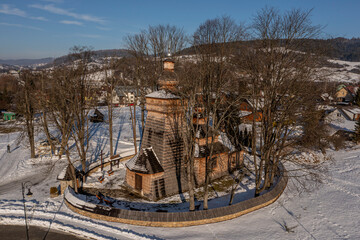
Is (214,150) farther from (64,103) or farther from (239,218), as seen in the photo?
(64,103)

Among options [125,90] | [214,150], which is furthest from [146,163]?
[125,90]

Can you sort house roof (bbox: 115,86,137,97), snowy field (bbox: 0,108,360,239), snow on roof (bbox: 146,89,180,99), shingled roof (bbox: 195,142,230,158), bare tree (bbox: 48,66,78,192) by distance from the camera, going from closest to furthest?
1. snowy field (bbox: 0,108,360,239)
2. snow on roof (bbox: 146,89,180,99)
3. bare tree (bbox: 48,66,78,192)
4. shingled roof (bbox: 195,142,230,158)
5. house roof (bbox: 115,86,137,97)

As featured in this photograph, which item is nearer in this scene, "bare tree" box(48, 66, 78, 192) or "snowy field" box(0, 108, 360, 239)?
"snowy field" box(0, 108, 360, 239)

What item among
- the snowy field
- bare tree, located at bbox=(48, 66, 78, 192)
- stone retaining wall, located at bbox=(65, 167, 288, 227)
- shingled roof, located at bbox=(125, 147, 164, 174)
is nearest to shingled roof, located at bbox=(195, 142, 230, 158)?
shingled roof, located at bbox=(125, 147, 164, 174)

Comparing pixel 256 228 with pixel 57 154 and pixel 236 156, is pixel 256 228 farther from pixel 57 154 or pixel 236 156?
pixel 57 154

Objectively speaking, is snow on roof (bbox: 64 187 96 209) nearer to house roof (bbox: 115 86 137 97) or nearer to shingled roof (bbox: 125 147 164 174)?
shingled roof (bbox: 125 147 164 174)

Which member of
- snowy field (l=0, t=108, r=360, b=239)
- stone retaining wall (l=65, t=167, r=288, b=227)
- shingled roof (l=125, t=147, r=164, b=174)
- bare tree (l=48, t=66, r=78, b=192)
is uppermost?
bare tree (l=48, t=66, r=78, b=192)
